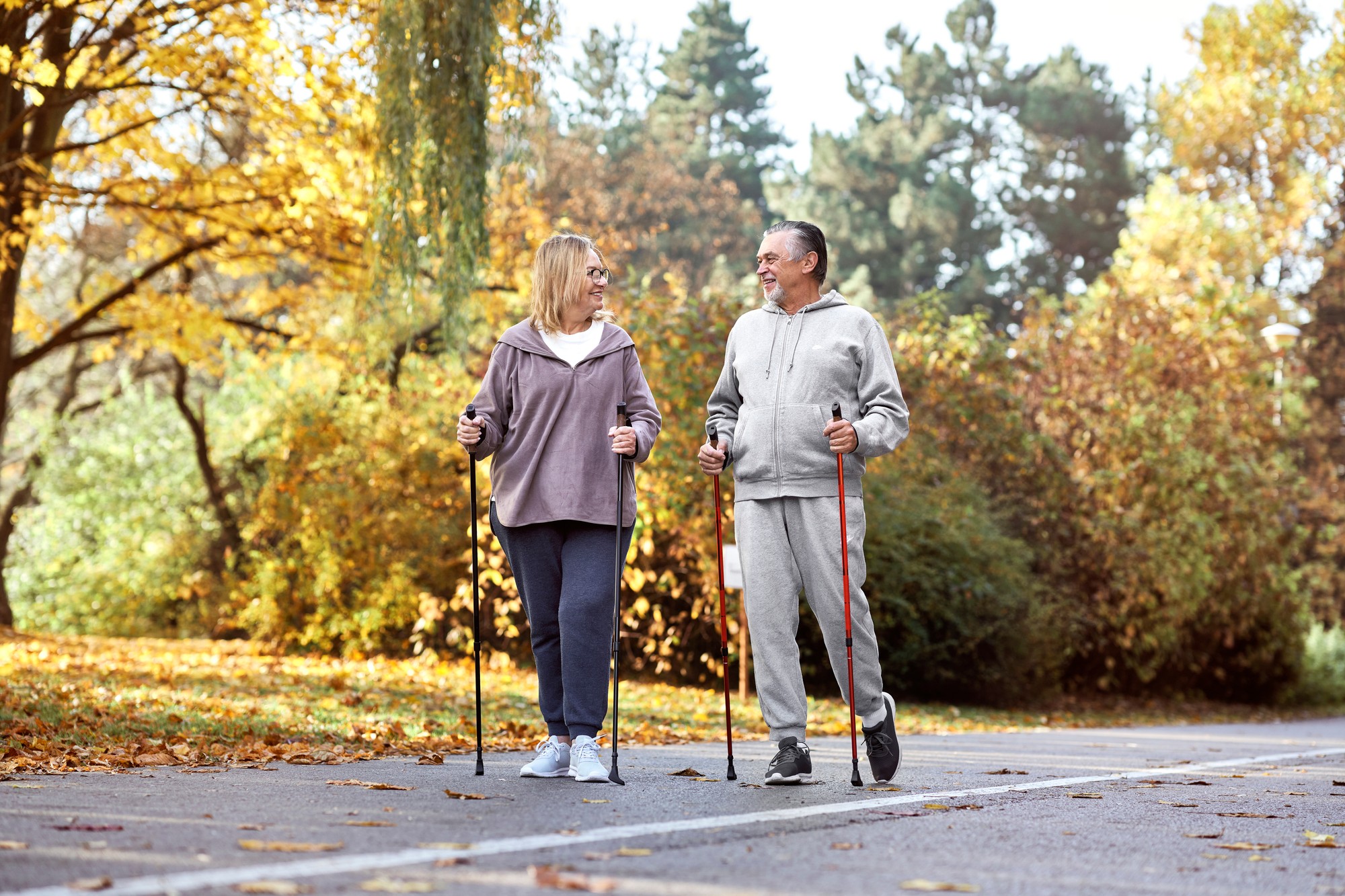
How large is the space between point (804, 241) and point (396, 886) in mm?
3380

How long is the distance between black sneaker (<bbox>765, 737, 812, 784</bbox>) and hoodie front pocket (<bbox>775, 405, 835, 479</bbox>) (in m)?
1.00

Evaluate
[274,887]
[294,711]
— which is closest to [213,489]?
[294,711]

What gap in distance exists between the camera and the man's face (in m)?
5.66

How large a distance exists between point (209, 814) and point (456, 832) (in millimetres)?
766

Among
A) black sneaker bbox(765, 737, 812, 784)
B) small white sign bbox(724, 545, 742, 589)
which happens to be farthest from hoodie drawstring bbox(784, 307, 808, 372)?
small white sign bbox(724, 545, 742, 589)

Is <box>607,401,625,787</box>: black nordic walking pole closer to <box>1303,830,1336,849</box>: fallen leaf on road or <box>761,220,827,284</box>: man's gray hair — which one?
<box>761,220,827,284</box>: man's gray hair

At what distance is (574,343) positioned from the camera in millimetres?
5512

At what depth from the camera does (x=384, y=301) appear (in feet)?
40.5

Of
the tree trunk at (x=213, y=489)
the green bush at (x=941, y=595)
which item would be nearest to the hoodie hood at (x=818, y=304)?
the green bush at (x=941, y=595)

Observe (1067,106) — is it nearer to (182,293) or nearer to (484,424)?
(182,293)

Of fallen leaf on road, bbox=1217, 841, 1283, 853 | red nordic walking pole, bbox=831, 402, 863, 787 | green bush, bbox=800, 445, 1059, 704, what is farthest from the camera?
green bush, bbox=800, 445, 1059, 704

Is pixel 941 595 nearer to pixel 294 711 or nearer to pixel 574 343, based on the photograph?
pixel 294 711

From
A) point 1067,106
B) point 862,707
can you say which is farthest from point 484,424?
point 1067,106

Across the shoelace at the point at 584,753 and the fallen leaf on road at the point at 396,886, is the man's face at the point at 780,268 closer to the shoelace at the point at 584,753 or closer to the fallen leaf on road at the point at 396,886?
the shoelace at the point at 584,753
